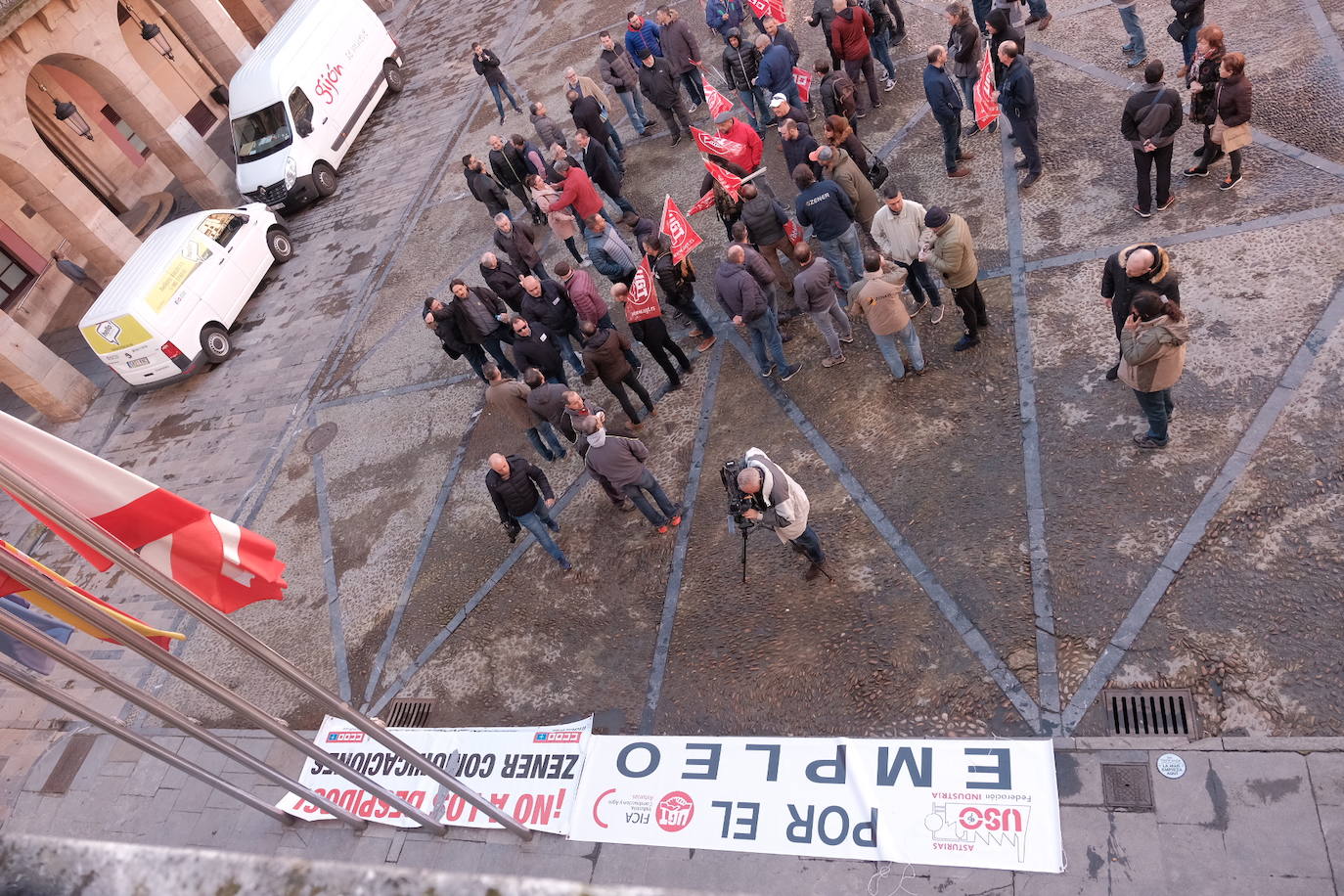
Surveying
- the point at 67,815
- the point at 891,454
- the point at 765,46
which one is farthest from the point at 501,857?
the point at 765,46

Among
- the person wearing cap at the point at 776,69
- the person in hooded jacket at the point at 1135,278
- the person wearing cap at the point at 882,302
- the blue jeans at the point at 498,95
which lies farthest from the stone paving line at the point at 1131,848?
the blue jeans at the point at 498,95

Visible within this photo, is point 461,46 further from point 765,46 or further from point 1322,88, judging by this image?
point 1322,88

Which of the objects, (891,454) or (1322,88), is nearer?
(891,454)

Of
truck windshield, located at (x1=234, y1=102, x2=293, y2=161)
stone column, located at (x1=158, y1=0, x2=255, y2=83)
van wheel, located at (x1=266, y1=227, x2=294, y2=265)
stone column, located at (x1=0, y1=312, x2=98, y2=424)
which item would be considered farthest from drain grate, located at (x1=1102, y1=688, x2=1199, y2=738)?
stone column, located at (x1=158, y1=0, x2=255, y2=83)

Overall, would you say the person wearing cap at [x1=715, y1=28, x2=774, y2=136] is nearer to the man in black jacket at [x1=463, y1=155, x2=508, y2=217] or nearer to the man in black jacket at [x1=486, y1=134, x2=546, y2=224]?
the man in black jacket at [x1=486, y1=134, x2=546, y2=224]

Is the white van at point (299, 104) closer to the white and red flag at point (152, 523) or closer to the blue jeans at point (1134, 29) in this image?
the white and red flag at point (152, 523)

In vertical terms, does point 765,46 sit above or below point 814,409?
above

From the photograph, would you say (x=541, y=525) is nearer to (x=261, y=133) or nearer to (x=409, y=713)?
(x=409, y=713)
